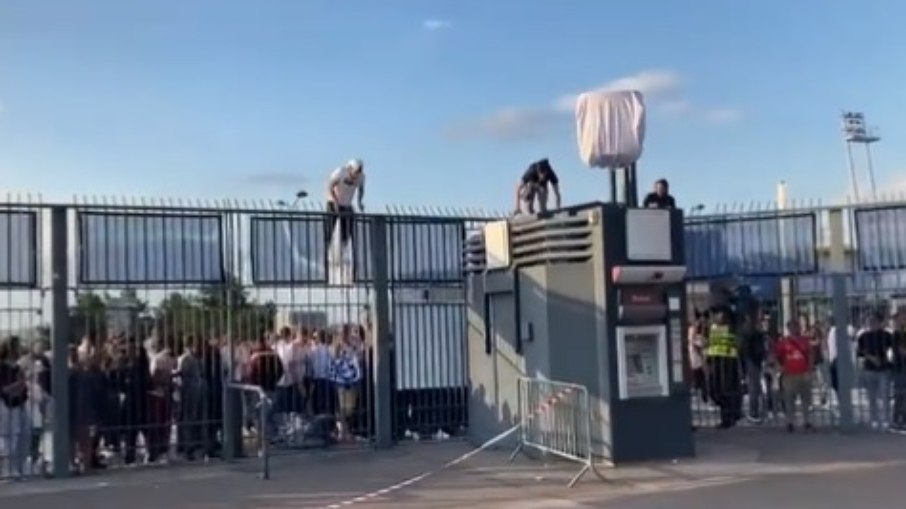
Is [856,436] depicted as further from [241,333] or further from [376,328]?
[241,333]

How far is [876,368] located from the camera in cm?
1873

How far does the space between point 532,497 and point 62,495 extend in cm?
540

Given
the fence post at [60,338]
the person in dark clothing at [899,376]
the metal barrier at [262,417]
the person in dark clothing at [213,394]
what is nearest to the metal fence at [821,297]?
the person in dark clothing at [899,376]

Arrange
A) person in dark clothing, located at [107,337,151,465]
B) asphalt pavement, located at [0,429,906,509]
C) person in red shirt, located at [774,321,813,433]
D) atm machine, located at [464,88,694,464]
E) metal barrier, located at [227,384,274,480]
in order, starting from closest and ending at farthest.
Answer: asphalt pavement, located at [0,429,906,509] → metal barrier, located at [227,384,274,480] → atm machine, located at [464,88,694,464] → person in dark clothing, located at [107,337,151,465] → person in red shirt, located at [774,321,813,433]

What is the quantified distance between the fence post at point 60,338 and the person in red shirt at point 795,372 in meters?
10.4

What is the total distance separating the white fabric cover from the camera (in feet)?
54.0

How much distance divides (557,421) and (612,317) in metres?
1.51

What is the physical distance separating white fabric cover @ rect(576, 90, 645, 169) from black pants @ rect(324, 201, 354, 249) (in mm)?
3547

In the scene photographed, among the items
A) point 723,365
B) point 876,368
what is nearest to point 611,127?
point 723,365

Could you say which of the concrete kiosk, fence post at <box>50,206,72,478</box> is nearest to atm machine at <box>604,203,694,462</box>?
the concrete kiosk

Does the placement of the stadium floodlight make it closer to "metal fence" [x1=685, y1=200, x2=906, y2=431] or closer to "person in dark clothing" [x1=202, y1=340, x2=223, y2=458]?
"metal fence" [x1=685, y1=200, x2=906, y2=431]

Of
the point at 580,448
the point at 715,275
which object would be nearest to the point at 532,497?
the point at 580,448

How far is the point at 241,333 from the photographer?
17219mm

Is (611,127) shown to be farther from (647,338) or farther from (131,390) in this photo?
(131,390)
